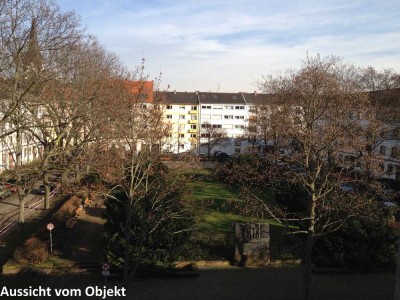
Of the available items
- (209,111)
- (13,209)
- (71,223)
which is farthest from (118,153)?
(209,111)

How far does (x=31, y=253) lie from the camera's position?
17.6m

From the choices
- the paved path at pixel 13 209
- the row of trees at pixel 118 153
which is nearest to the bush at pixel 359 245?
the row of trees at pixel 118 153

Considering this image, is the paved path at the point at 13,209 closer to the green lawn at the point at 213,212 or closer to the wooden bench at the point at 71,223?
the wooden bench at the point at 71,223

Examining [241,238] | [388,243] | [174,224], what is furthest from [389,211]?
[174,224]

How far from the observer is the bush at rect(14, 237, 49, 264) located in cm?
1758

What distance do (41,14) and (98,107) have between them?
821cm

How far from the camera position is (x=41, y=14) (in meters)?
15.6

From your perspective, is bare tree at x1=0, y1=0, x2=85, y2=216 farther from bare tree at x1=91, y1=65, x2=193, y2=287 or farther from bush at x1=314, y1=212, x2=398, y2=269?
bush at x1=314, y1=212, x2=398, y2=269

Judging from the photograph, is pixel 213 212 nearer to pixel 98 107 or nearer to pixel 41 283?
pixel 98 107

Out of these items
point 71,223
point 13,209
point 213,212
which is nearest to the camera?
point 71,223

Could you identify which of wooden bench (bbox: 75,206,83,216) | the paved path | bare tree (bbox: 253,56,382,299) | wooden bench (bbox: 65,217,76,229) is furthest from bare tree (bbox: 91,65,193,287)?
the paved path

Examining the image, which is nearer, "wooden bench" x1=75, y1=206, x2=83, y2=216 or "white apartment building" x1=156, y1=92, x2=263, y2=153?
"wooden bench" x1=75, y1=206, x2=83, y2=216

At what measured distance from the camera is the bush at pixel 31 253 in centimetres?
1758

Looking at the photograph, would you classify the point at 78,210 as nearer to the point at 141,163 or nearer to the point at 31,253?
the point at 31,253
